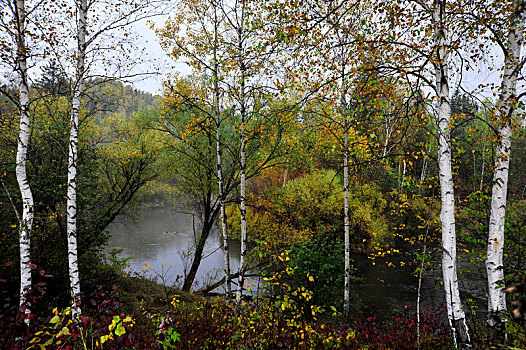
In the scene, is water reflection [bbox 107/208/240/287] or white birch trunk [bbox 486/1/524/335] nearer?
white birch trunk [bbox 486/1/524/335]

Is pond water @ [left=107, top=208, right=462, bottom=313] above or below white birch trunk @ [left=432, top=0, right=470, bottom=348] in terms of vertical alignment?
below

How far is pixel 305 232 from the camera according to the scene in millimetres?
11086

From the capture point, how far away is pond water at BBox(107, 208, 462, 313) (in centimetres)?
1177

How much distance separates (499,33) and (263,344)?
5.61m

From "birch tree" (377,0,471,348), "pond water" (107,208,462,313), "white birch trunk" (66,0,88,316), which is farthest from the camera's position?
"pond water" (107,208,462,313)

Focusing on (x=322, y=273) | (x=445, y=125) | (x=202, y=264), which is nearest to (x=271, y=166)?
(x=322, y=273)

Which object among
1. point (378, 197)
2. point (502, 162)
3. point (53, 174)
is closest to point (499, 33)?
point (502, 162)

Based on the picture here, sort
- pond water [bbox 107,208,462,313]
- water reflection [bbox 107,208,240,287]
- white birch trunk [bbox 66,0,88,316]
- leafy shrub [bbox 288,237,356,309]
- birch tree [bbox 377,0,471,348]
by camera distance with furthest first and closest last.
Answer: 1. water reflection [bbox 107,208,240,287]
2. pond water [bbox 107,208,462,313]
3. leafy shrub [bbox 288,237,356,309]
4. white birch trunk [bbox 66,0,88,316]
5. birch tree [bbox 377,0,471,348]

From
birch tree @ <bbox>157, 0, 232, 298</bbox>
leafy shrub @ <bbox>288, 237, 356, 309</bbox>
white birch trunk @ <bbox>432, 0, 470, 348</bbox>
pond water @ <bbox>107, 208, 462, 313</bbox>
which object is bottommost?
pond water @ <bbox>107, 208, 462, 313</bbox>

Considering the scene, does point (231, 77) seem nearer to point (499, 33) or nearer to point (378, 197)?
point (499, 33)

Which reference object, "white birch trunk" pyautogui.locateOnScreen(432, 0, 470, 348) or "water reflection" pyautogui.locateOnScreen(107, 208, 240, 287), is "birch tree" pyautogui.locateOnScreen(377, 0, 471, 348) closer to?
"white birch trunk" pyautogui.locateOnScreen(432, 0, 470, 348)

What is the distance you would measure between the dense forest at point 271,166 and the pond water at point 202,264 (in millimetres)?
393

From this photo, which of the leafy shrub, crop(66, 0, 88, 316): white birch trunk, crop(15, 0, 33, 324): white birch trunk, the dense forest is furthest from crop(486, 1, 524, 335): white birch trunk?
crop(15, 0, 33, 324): white birch trunk

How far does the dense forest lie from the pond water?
0.39 metres
